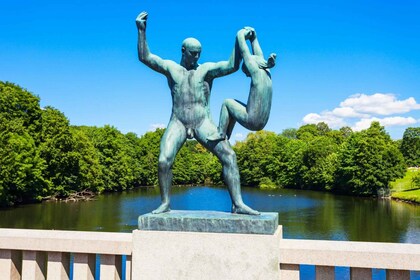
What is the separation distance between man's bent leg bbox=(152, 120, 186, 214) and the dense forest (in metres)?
27.1

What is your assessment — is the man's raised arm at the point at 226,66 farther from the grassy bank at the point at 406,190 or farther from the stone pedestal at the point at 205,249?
the grassy bank at the point at 406,190

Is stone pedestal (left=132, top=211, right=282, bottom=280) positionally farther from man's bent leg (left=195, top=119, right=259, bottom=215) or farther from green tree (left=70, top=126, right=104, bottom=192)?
green tree (left=70, top=126, right=104, bottom=192)

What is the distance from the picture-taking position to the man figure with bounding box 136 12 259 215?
4.90m

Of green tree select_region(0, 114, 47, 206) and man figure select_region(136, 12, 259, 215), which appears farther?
green tree select_region(0, 114, 47, 206)

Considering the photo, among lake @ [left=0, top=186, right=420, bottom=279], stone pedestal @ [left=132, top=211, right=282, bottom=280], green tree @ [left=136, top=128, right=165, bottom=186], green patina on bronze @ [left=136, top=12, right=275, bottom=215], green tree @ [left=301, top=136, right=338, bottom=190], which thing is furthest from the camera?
green tree @ [left=136, top=128, right=165, bottom=186]

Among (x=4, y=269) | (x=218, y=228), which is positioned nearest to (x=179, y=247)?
(x=218, y=228)

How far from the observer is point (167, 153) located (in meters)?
4.94

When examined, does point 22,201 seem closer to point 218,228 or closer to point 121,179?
point 121,179

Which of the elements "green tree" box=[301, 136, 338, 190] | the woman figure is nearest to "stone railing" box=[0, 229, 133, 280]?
the woman figure

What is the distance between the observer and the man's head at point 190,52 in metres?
5.02

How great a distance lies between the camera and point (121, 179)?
171 ft

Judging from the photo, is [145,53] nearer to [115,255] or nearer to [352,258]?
[115,255]

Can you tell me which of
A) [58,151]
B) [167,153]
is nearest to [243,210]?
[167,153]

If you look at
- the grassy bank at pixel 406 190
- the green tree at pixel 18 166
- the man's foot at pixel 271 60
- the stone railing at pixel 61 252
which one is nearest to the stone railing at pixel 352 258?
the stone railing at pixel 61 252
